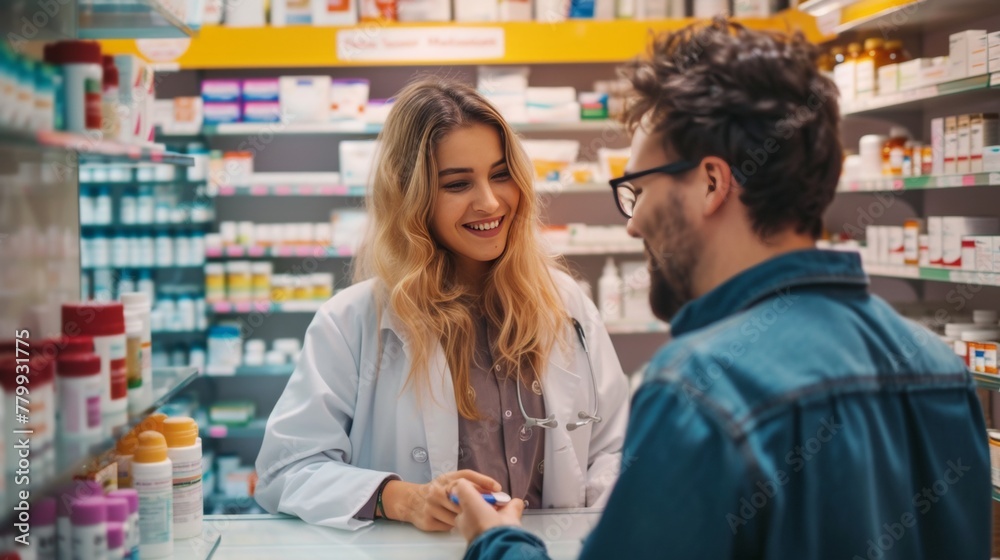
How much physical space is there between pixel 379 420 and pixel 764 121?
4.26ft

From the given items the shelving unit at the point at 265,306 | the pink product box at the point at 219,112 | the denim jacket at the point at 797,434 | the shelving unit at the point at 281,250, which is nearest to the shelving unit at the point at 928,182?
the denim jacket at the point at 797,434

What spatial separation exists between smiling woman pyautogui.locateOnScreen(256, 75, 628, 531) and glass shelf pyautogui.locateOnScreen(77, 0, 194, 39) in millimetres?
737

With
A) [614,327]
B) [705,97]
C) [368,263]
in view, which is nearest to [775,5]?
[614,327]

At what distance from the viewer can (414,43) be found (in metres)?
5.23

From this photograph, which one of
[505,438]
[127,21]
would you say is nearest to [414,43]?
[505,438]

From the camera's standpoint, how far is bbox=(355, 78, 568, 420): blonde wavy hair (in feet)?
7.24

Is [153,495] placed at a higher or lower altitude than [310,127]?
lower

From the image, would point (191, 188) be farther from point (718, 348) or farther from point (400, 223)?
point (718, 348)

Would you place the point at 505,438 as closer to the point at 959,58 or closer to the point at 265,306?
the point at 959,58

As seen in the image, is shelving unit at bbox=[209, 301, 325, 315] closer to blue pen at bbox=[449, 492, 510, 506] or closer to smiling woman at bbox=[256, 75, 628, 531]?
smiling woman at bbox=[256, 75, 628, 531]

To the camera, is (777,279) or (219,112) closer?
(777,279)

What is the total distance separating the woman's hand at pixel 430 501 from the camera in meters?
1.76

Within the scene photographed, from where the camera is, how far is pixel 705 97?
4.01 ft

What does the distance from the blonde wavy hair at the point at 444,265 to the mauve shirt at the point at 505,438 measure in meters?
0.03
